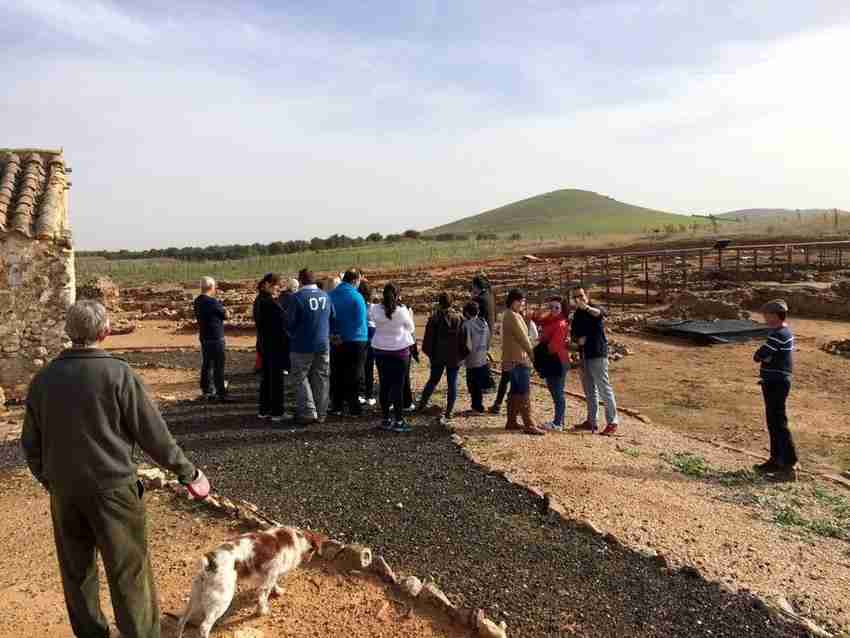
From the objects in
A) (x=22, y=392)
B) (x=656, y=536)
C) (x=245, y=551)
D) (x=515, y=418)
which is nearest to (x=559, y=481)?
(x=656, y=536)

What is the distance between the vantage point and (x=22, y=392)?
9500 millimetres

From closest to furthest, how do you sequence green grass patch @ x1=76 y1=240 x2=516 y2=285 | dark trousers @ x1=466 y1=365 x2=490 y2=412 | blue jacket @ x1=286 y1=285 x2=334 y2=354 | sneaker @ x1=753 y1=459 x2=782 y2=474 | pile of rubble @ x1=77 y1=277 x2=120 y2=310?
sneaker @ x1=753 y1=459 x2=782 y2=474 → blue jacket @ x1=286 y1=285 x2=334 y2=354 → dark trousers @ x1=466 y1=365 x2=490 y2=412 → pile of rubble @ x1=77 y1=277 x2=120 y2=310 → green grass patch @ x1=76 y1=240 x2=516 y2=285

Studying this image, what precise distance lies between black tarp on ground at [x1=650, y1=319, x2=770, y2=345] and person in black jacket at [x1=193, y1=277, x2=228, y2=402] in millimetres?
11525

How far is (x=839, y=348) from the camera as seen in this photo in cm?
1512

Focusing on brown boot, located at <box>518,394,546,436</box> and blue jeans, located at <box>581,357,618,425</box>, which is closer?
brown boot, located at <box>518,394,546,436</box>

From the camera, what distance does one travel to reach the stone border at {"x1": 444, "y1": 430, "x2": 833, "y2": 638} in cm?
403

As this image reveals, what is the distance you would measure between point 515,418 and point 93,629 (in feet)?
17.8

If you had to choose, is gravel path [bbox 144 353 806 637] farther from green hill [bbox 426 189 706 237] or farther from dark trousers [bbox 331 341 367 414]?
green hill [bbox 426 189 706 237]

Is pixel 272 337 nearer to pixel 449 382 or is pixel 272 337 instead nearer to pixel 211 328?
pixel 211 328

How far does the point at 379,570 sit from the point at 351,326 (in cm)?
406

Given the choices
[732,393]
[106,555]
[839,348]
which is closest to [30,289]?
[106,555]

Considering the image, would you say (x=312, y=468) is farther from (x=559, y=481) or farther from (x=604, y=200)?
(x=604, y=200)

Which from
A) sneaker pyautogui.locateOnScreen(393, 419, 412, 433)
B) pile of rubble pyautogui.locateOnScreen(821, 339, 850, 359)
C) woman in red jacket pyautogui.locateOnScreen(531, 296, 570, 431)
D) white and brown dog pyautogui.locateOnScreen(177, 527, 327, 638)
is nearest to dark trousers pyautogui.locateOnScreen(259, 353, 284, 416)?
sneaker pyautogui.locateOnScreen(393, 419, 412, 433)

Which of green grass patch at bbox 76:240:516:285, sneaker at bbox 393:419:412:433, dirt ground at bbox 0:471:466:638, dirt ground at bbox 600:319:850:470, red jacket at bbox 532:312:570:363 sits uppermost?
green grass patch at bbox 76:240:516:285
